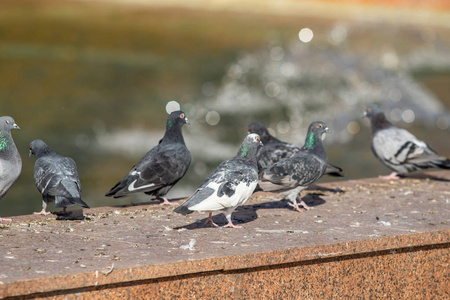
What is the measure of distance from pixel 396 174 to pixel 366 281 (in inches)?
145

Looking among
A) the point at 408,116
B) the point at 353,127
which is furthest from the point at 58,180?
the point at 408,116

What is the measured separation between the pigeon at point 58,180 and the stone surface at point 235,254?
0.28 meters

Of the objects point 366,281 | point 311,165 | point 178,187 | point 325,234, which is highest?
point 311,165

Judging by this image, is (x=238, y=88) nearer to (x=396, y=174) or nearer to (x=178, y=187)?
(x=178, y=187)

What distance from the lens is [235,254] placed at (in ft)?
15.3

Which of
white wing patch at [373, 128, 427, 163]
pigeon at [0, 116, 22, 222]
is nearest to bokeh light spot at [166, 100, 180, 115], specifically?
white wing patch at [373, 128, 427, 163]

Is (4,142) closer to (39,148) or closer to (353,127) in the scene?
(39,148)

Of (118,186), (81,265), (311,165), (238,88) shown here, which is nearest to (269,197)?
(311,165)

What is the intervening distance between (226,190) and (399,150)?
3.70m

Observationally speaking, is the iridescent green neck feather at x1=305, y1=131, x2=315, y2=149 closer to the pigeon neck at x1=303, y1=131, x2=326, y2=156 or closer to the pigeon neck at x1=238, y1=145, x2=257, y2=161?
the pigeon neck at x1=303, y1=131, x2=326, y2=156

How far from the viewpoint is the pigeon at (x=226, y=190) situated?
17.1ft

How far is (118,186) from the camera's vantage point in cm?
665

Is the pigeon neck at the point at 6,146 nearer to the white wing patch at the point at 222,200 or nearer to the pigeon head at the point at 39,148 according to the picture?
the pigeon head at the point at 39,148

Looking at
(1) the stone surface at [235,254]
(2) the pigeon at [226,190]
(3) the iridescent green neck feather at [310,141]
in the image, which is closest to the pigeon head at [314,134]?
(3) the iridescent green neck feather at [310,141]
